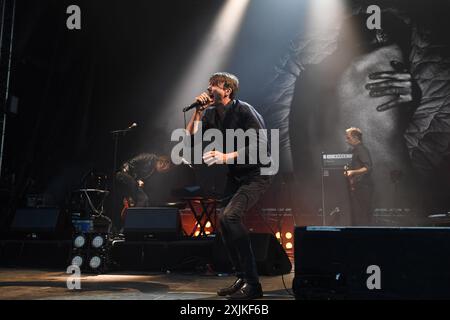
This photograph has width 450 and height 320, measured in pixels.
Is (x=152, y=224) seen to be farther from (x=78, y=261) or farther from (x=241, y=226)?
(x=241, y=226)

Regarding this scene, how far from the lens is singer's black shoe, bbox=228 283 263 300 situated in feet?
9.35

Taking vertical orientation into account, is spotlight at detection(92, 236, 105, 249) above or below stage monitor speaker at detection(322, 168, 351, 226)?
below

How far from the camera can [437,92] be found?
787cm

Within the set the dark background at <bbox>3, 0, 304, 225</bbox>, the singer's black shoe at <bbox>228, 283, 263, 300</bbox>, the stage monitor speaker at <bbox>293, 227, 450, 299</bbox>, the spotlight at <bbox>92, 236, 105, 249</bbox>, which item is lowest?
the singer's black shoe at <bbox>228, 283, 263, 300</bbox>

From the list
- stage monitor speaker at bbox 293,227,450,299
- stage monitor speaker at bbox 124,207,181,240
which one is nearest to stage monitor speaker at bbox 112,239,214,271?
stage monitor speaker at bbox 124,207,181,240

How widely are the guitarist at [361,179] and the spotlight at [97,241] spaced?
12.3 feet

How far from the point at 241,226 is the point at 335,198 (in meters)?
4.98

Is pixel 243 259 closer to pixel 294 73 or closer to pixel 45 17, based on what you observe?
pixel 294 73

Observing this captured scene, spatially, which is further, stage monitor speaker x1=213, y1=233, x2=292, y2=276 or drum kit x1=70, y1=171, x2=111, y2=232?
drum kit x1=70, y1=171, x2=111, y2=232

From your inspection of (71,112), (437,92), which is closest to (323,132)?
(437,92)

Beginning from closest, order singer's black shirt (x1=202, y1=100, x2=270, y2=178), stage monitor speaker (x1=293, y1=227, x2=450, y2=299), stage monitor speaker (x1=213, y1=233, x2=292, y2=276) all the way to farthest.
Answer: stage monitor speaker (x1=293, y1=227, x2=450, y2=299), singer's black shirt (x1=202, y1=100, x2=270, y2=178), stage monitor speaker (x1=213, y1=233, x2=292, y2=276)

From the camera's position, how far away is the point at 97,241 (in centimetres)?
469

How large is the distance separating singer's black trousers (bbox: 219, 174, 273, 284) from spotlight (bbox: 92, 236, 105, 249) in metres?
2.19

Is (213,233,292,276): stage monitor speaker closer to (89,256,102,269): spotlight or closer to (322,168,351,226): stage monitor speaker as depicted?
(89,256,102,269): spotlight
